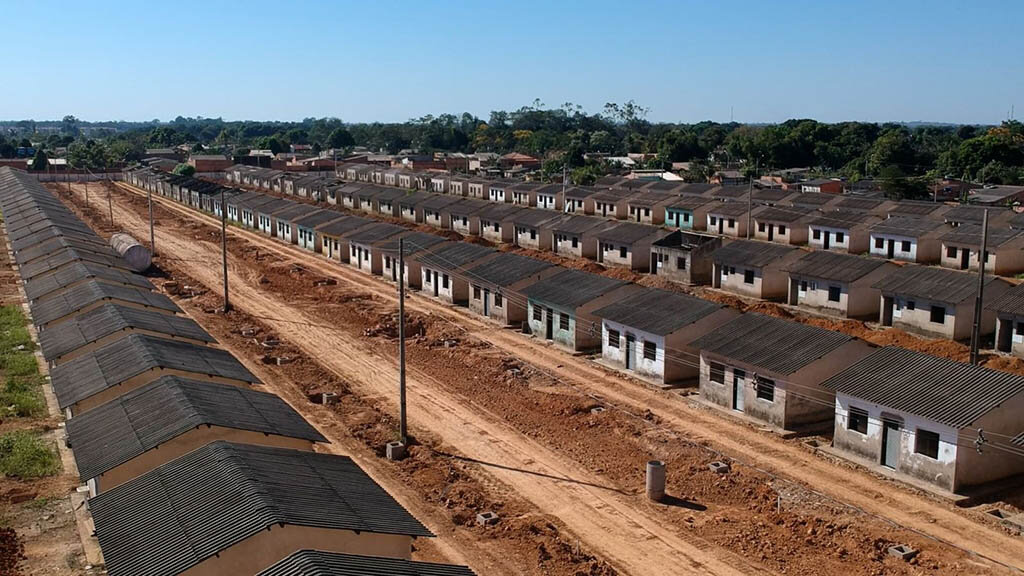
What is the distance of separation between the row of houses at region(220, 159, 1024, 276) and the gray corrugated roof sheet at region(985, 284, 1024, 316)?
44.1 ft

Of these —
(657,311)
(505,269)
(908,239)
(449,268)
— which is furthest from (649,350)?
(908,239)

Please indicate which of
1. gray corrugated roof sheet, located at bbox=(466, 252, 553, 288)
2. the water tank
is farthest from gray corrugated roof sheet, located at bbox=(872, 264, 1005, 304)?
the water tank

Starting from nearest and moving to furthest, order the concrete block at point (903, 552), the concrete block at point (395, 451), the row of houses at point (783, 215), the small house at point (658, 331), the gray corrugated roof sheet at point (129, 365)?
1. the concrete block at point (903, 552)
2. the gray corrugated roof sheet at point (129, 365)
3. the concrete block at point (395, 451)
4. the small house at point (658, 331)
5. the row of houses at point (783, 215)

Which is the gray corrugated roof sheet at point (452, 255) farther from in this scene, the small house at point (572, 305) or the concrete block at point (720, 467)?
the concrete block at point (720, 467)

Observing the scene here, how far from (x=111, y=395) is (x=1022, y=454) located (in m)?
22.1

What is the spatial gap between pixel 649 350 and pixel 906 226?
104ft

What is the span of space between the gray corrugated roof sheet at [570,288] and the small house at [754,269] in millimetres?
11458

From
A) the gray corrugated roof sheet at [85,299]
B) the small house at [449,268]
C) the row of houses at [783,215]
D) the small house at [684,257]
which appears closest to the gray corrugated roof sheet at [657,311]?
the small house at [449,268]

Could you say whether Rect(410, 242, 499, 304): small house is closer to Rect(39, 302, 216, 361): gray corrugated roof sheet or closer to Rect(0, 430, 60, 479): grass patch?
Rect(39, 302, 216, 361): gray corrugated roof sheet

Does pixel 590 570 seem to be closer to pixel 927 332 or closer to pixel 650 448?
pixel 650 448

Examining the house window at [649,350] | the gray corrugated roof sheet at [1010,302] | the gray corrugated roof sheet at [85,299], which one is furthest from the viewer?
the gray corrugated roof sheet at [1010,302]

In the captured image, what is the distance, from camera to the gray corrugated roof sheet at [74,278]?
3634 cm

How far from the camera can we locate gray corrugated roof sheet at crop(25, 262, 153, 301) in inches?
1431

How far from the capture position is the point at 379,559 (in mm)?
14062
